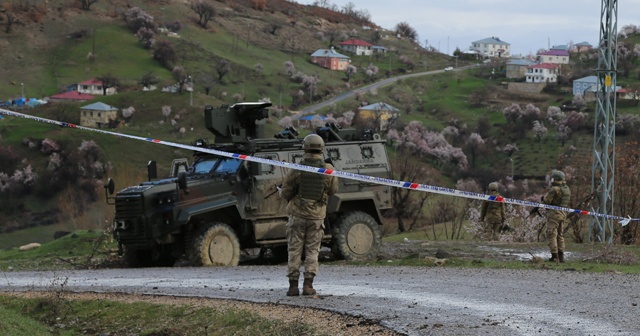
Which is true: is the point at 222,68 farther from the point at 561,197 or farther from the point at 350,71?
the point at 561,197

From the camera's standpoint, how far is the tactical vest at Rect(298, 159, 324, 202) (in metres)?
14.8

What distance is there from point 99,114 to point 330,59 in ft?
197

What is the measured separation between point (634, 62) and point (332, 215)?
439 ft

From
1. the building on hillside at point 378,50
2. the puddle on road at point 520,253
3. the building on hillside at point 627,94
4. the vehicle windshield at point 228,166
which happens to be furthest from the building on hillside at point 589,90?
the vehicle windshield at point 228,166

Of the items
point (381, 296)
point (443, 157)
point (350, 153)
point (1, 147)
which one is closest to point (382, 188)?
point (350, 153)

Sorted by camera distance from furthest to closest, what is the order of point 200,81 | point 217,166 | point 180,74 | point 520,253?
point 180,74, point 200,81, point 520,253, point 217,166

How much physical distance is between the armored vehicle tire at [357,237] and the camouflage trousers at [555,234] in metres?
3.48

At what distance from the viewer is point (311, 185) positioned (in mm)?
14812

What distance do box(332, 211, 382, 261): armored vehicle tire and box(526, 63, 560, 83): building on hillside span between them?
456 feet

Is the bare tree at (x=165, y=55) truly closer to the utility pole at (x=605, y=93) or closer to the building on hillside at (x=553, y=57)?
the building on hillside at (x=553, y=57)

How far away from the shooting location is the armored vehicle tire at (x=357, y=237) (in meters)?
23.0

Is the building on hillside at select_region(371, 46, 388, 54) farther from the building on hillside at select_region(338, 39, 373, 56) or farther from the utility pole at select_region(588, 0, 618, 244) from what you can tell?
the utility pole at select_region(588, 0, 618, 244)

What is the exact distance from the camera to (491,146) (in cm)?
11231

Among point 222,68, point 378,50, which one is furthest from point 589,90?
point 378,50
